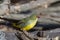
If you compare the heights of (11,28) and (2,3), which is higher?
(2,3)

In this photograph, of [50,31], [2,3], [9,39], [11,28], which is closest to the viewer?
[9,39]

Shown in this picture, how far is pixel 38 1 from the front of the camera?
5.25 m

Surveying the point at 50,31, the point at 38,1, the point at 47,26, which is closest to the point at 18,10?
the point at 38,1

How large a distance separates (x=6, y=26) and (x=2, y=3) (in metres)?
0.69

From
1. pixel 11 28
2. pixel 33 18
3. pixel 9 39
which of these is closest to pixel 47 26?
pixel 33 18

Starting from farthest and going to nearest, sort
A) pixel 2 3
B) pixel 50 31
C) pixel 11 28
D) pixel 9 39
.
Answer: pixel 2 3, pixel 11 28, pixel 50 31, pixel 9 39

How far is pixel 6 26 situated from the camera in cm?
448

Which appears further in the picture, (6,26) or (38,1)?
(38,1)

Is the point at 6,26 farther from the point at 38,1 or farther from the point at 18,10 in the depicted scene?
the point at 38,1

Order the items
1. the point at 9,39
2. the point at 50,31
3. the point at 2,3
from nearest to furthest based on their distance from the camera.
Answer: the point at 9,39 → the point at 50,31 → the point at 2,3

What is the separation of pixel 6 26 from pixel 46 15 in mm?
1157

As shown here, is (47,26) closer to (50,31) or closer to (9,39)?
(50,31)

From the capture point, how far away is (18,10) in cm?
508

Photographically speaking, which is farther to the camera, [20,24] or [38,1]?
[38,1]
